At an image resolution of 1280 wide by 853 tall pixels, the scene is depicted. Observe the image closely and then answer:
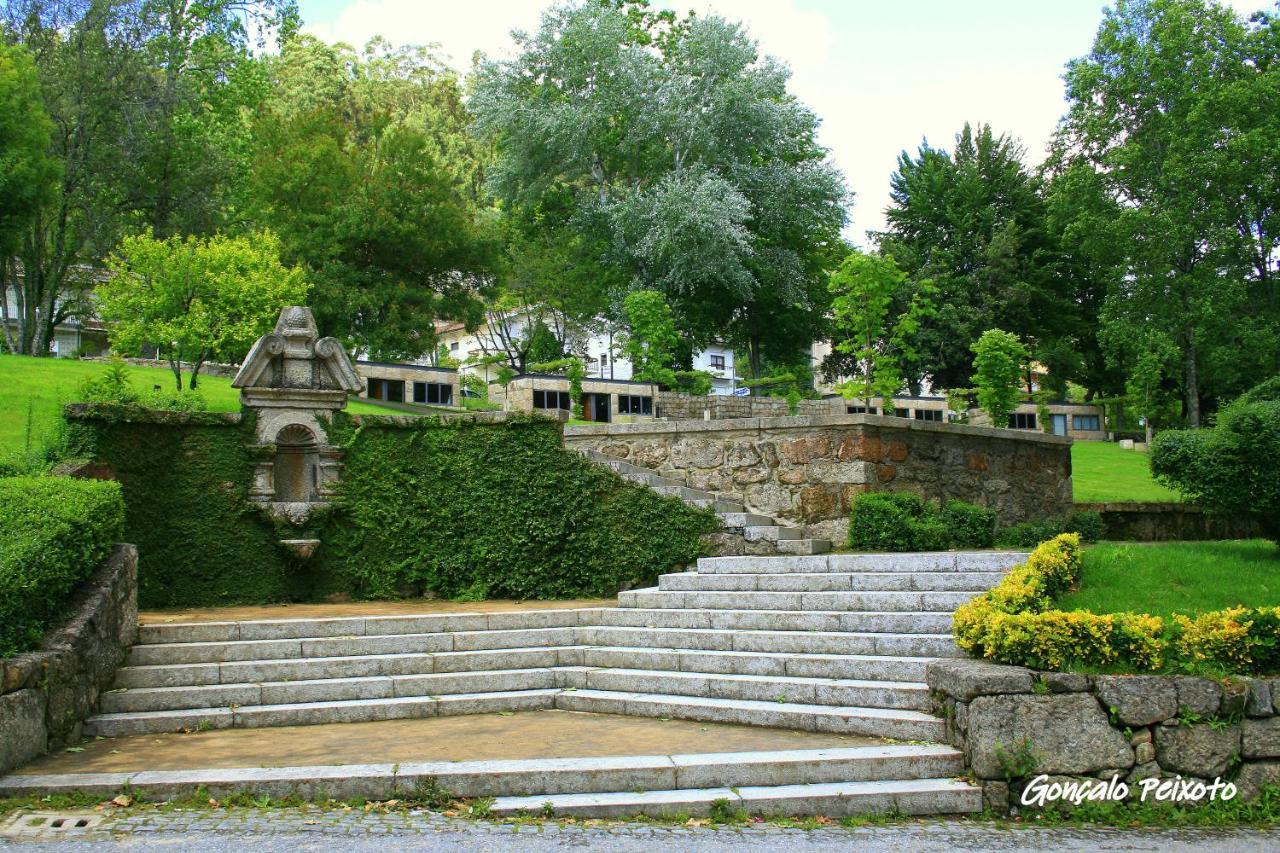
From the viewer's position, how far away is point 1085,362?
41.1m

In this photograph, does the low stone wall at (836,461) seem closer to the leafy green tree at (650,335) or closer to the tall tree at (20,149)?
the leafy green tree at (650,335)

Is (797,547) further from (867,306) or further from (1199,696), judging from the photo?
(867,306)

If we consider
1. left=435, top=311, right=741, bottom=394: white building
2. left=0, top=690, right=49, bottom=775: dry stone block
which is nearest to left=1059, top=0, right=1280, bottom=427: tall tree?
left=435, top=311, right=741, bottom=394: white building

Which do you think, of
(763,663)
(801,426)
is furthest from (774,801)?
(801,426)

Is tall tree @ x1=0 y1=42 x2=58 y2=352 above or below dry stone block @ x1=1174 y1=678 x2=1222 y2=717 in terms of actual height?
above

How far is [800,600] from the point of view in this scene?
31.7 ft

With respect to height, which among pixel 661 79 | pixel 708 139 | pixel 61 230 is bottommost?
pixel 61 230

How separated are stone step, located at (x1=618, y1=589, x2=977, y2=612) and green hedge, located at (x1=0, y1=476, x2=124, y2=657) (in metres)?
4.95

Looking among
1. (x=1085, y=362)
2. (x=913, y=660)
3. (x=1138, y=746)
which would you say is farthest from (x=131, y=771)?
(x=1085, y=362)

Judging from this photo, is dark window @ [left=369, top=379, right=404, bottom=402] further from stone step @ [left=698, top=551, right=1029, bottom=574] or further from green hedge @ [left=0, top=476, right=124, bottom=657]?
green hedge @ [left=0, top=476, right=124, bottom=657]

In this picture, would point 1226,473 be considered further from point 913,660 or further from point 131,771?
point 131,771

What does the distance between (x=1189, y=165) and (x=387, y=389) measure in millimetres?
24951

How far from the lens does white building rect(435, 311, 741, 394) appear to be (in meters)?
36.2

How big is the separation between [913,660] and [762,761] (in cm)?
195
